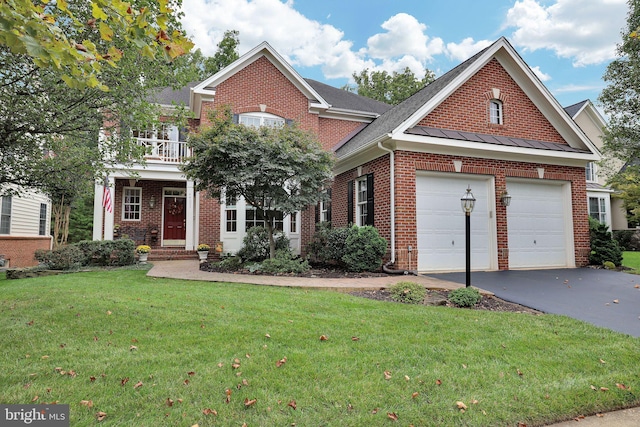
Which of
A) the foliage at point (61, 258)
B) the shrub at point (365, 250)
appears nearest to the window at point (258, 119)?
the shrub at point (365, 250)

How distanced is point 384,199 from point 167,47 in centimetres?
711

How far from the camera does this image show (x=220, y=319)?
4.38 meters

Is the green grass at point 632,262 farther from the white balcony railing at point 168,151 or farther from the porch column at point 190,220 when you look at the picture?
the white balcony railing at point 168,151

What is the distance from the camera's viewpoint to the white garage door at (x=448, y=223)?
29.5 ft

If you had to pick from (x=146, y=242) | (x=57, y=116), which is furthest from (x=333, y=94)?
(x=57, y=116)

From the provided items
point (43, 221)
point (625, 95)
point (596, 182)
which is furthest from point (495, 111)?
point (43, 221)

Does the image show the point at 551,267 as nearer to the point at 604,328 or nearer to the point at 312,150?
the point at 604,328

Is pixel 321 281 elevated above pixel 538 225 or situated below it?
below

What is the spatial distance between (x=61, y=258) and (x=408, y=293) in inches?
383

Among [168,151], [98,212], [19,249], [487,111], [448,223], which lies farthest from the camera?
[19,249]

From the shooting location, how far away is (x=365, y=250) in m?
8.59

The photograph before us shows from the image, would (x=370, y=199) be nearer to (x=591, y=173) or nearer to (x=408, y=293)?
(x=408, y=293)

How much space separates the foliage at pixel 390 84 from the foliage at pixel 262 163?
2172 centimetres

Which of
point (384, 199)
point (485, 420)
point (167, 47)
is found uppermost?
point (167, 47)
